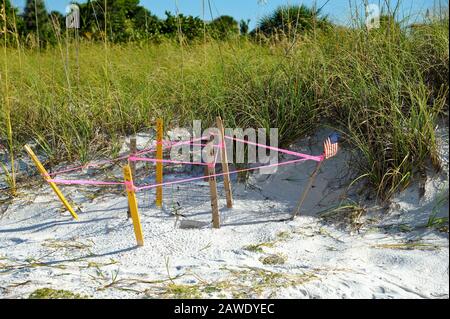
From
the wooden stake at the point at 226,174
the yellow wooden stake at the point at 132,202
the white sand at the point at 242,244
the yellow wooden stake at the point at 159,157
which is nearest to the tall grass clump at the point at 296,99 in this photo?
the white sand at the point at 242,244

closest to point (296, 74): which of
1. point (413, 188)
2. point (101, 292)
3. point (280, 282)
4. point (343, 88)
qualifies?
point (343, 88)

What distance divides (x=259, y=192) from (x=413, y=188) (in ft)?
2.67

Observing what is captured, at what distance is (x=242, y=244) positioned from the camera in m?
2.67

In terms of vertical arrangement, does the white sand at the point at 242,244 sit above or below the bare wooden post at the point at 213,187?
below

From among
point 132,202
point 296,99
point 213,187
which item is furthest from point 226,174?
point 296,99

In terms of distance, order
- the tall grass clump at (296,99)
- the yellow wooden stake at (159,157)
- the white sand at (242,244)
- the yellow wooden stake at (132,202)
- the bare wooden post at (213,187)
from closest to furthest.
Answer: the white sand at (242,244) → the yellow wooden stake at (132,202) → the bare wooden post at (213,187) → the yellow wooden stake at (159,157) → the tall grass clump at (296,99)

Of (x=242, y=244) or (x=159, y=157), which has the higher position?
(x=159, y=157)

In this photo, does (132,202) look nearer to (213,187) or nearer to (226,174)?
(213,187)

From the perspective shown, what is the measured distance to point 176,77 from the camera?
452cm

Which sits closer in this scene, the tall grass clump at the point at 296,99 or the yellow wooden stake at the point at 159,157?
the yellow wooden stake at the point at 159,157

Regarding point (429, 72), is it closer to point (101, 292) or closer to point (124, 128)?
point (124, 128)

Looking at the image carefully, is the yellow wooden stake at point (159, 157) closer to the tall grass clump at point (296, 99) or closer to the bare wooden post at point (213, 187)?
the bare wooden post at point (213, 187)

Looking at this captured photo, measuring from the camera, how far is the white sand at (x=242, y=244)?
7.34 feet
